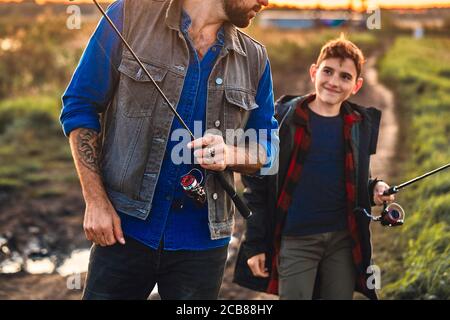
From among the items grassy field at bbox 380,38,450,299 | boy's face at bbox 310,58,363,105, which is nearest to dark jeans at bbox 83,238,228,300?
A: boy's face at bbox 310,58,363,105

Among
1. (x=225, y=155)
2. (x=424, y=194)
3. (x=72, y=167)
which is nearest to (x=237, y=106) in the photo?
(x=225, y=155)

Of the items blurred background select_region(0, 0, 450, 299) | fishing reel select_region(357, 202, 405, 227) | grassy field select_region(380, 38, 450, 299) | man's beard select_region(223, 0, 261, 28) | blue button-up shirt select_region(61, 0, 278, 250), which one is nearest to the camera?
blue button-up shirt select_region(61, 0, 278, 250)

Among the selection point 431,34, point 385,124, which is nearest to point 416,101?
point 385,124

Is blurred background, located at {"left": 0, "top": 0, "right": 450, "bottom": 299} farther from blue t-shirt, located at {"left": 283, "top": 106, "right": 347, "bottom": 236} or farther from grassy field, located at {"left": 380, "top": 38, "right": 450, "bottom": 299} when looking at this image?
blue t-shirt, located at {"left": 283, "top": 106, "right": 347, "bottom": 236}

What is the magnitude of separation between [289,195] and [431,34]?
1503 inches

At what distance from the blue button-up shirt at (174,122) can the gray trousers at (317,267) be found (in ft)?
3.96

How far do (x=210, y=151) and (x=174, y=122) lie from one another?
21 centimetres

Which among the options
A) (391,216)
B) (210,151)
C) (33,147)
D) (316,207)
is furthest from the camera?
(33,147)

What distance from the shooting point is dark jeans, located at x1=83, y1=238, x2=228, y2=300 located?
2.56 meters

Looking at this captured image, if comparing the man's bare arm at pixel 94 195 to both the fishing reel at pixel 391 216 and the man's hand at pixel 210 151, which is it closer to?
the man's hand at pixel 210 151

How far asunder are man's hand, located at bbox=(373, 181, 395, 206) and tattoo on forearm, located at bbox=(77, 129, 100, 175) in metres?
1.75

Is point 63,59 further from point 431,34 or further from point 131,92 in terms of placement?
point 431,34

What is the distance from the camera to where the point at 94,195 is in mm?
2539

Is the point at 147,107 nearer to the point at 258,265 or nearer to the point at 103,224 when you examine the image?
the point at 103,224
